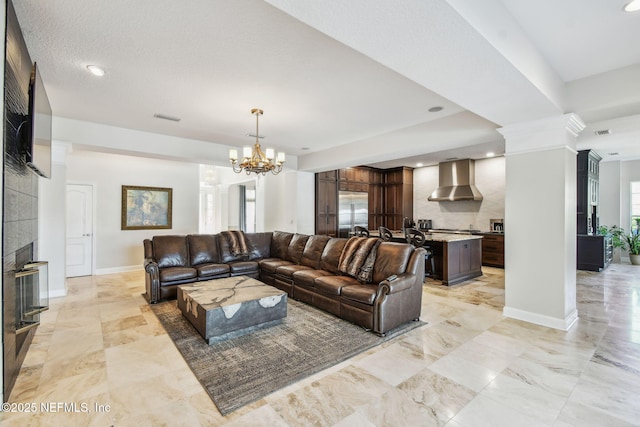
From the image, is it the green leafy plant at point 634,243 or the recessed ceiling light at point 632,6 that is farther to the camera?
the green leafy plant at point 634,243

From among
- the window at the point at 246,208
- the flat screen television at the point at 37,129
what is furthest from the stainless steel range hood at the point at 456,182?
the flat screen television at the point at 37,129

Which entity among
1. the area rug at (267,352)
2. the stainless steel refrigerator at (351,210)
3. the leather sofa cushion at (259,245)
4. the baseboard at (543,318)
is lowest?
the area rug at (267,352)

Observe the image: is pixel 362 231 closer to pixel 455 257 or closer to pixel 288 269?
pixel 455 257

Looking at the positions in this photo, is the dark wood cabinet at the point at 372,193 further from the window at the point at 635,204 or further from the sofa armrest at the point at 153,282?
the window at the point at 635,204

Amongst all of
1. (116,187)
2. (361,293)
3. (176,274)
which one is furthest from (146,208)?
(361,293)

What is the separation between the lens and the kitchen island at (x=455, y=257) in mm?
5398

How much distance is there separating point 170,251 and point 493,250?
701 cm

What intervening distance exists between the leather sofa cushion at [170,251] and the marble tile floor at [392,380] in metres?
1.17

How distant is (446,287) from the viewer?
528cm

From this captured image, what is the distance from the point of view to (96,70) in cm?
295

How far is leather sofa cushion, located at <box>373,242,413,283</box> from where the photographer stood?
11.7 ft

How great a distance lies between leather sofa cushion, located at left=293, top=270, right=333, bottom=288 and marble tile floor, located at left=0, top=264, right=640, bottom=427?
1.42m

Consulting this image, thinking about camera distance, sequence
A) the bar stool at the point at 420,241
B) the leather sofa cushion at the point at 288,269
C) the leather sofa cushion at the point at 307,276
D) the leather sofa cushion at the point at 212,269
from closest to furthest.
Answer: the leather sofa cushion at the point at 307,276 → the leather sofa cushion at the point at 288,269 → the leather sofa cushion at the point at 212,269 → the bar stool at the point at 420,241

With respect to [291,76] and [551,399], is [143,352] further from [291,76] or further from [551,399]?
[551,399]
